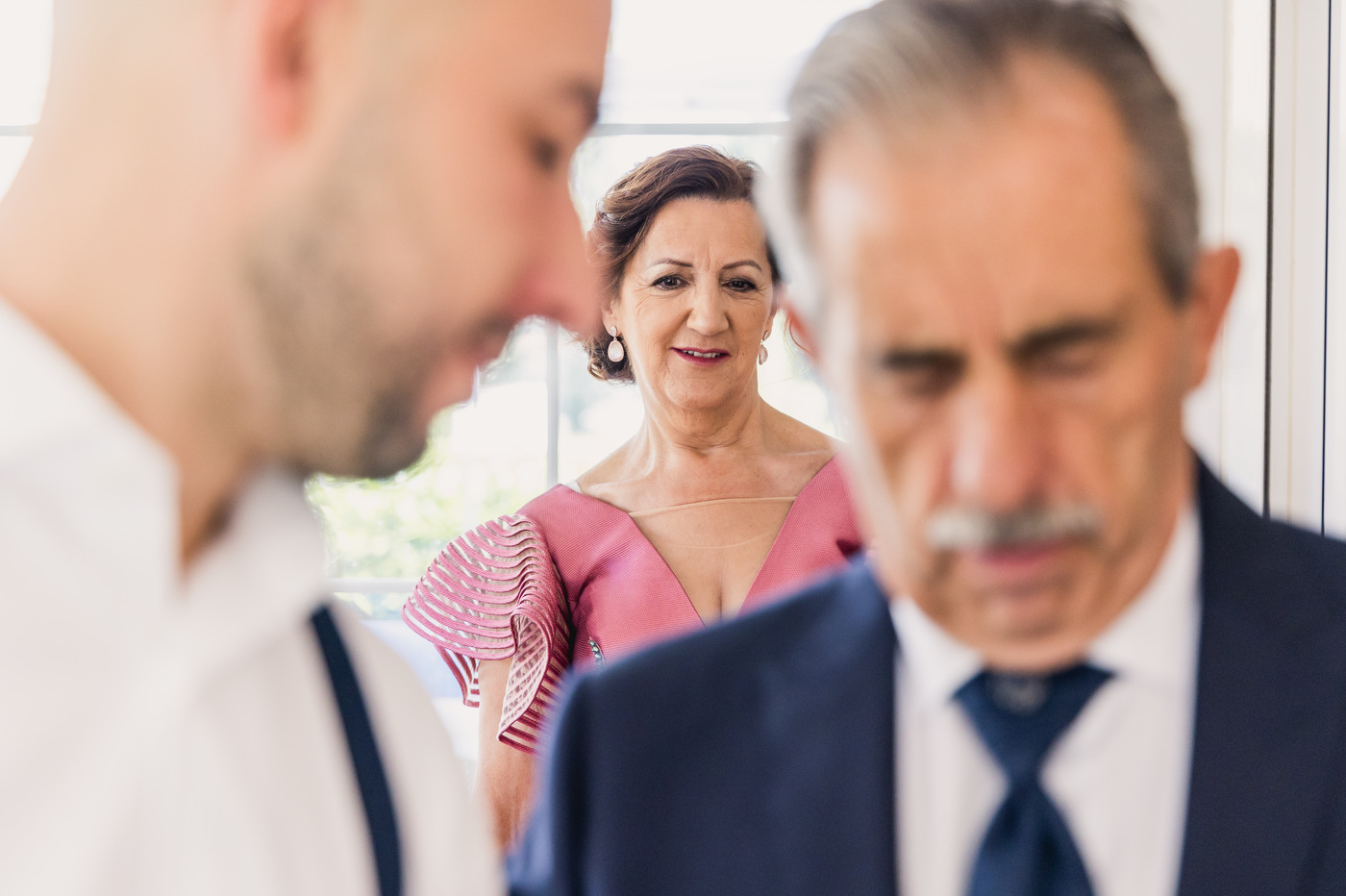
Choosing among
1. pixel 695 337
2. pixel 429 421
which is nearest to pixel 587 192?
pixel 695 337

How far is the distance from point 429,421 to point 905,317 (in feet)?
1.04

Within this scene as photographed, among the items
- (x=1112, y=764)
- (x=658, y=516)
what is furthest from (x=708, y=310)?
(x=1112, y=764)

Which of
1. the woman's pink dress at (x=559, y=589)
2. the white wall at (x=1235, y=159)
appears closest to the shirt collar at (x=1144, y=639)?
the woman's pink dress at (x=559, y=589)

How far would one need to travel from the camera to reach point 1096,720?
751 millimetres

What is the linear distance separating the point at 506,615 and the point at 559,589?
10 centimetres

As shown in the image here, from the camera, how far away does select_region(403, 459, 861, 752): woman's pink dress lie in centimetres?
175

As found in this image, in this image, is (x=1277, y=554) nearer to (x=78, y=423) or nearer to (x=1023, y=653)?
(x=1023, y=653)

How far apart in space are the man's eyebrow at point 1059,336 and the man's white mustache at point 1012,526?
9cm

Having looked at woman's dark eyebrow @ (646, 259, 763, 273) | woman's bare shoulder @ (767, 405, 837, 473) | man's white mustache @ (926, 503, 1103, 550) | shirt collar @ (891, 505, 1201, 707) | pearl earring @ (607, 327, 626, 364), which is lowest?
shirt collar @ (891, 505, 1201, 707)

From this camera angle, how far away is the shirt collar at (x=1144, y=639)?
74 centimetres

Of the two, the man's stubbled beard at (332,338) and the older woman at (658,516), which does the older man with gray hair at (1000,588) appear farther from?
the older woman at (658,516)

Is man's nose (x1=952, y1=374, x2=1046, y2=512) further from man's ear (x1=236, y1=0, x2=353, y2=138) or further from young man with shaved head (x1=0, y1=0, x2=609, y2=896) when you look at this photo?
man's ear (x1=236, y1=0, x2=353, y2=138)

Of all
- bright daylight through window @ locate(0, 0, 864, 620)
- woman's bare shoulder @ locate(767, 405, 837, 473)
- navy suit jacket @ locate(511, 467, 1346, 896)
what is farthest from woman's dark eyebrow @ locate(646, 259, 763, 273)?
bright daylight through window @ locate(0, 0, 864, 620)

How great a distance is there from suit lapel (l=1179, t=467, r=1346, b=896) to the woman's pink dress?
40.4 inches
